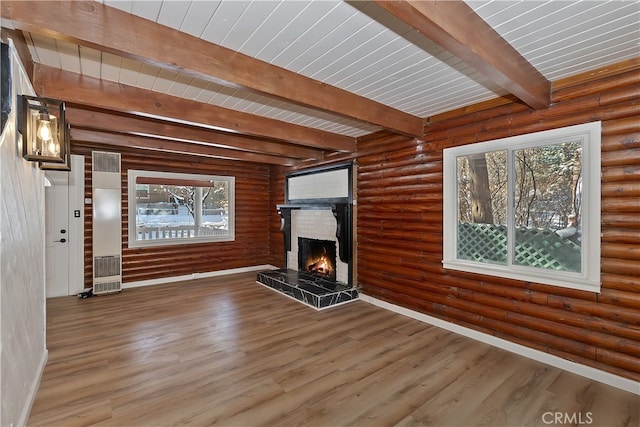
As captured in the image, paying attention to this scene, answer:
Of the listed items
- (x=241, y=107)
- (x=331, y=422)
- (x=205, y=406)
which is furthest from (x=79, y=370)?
(x=241, y=107)

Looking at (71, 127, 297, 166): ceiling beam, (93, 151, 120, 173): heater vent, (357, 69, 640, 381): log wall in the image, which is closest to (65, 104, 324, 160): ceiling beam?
(71, 127, 297, 166): ceiling beam

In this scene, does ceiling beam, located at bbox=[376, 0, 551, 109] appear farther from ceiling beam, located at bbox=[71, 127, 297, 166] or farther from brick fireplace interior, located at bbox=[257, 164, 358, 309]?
ceiling beam, located at bbox=[71, 127, 297, 166]

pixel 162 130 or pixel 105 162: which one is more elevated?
pixel 162 130

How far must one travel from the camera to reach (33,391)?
2.30m

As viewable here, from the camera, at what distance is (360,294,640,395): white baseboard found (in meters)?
2.49

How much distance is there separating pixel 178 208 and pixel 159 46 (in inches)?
199

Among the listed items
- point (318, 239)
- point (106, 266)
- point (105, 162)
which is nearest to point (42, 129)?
point (105, 162)

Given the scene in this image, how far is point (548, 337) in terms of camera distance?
9.52ft

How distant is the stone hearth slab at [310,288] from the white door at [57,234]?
3.43 m

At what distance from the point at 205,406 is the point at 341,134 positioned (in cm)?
402

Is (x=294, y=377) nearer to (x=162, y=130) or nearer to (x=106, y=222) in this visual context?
(x=162, y=130)

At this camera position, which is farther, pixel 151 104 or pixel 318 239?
pixel 318 239

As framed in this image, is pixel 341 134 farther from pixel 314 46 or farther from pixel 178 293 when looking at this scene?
pixel 178 293

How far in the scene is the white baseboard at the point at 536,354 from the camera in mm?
2494
